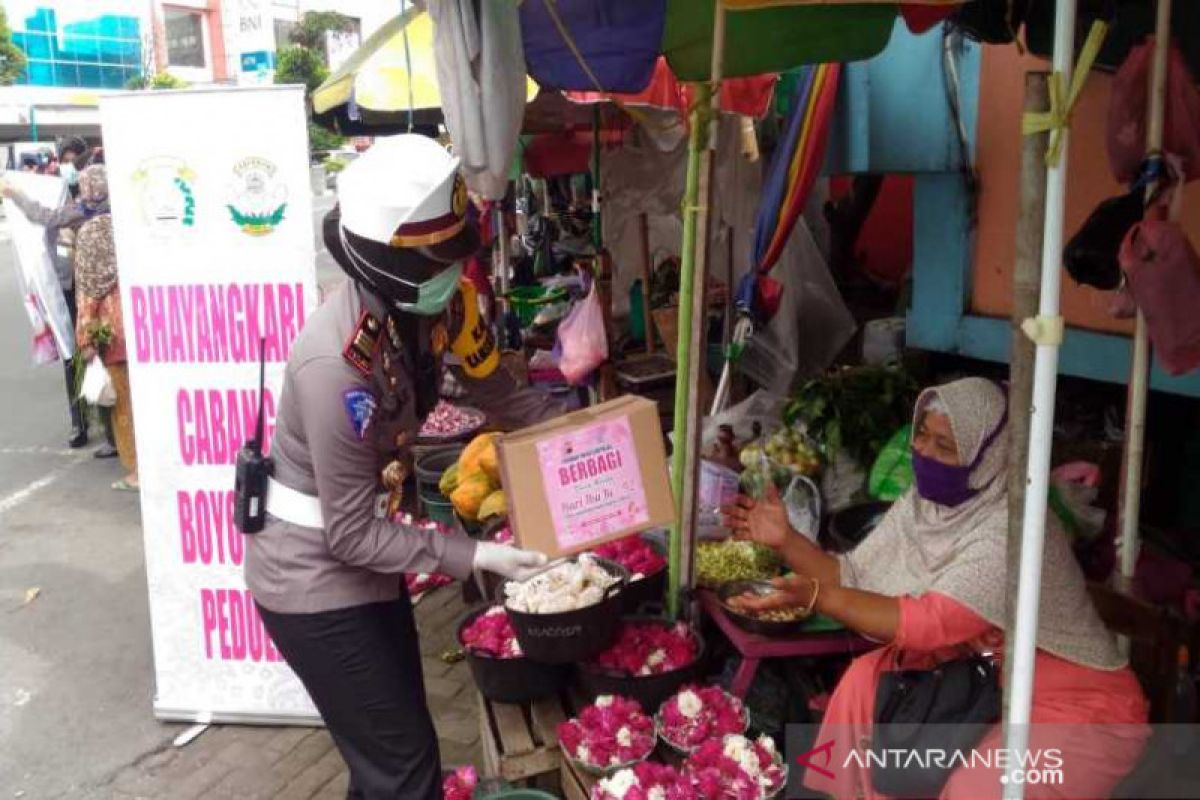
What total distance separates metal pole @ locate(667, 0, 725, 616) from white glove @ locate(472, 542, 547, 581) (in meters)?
0.57

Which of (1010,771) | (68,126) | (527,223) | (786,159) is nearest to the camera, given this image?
(1010,771)

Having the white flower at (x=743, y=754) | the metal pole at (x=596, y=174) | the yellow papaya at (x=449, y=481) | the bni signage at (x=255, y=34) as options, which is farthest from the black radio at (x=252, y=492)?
Result: the bni signage at (x=255, y=34)

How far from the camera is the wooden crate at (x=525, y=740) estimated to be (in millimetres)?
2875

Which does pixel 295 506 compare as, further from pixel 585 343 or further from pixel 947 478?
pixel 585 343

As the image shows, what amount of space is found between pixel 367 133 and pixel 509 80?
14.1 feet

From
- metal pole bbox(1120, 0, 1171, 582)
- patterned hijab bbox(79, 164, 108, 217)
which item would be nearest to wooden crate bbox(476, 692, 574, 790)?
metal pole bbox(1120, 0, 1171, 582)

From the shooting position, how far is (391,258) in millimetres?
2318

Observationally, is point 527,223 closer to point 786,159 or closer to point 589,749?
point 786,159

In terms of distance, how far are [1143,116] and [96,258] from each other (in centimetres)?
586

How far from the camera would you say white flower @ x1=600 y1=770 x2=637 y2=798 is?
7.97 ft

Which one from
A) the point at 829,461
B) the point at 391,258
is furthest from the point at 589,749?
the point at 829,461

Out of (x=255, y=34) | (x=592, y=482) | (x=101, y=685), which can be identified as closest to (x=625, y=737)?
(x=592, y=482)

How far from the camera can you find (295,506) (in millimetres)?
2562

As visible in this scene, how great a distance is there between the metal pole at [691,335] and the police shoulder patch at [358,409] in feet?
3.05
